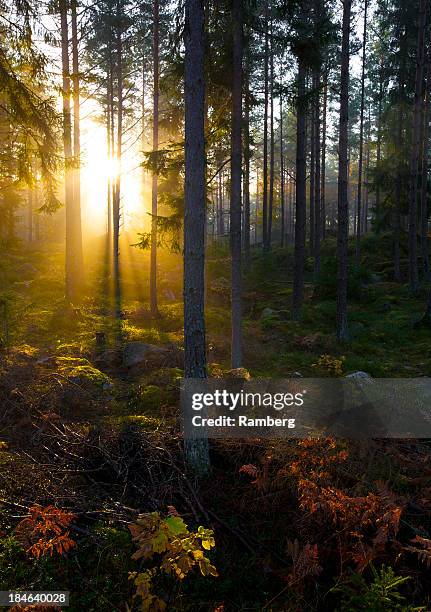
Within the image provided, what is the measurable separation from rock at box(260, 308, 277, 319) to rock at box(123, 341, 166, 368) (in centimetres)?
672

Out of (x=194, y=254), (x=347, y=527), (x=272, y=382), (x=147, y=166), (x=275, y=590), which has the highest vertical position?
(x=147, y=166)

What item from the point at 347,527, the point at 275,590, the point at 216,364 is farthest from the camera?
the point at 216,364

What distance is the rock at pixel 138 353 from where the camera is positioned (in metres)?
9.88

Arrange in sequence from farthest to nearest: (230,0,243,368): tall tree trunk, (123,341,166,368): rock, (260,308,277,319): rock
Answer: (260,308,277,319): rock, (123,341,166,368): rock, (230,0,243,368): tall tree trunk

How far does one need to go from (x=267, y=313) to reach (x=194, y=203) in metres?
11.8

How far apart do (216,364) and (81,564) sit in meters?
6.63

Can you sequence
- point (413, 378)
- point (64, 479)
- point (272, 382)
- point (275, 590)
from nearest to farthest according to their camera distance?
point (275, 590) < point (64, 479) < point (272, 382) < point (413, 378)

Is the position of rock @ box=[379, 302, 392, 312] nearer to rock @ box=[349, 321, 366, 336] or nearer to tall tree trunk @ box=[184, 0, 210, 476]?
rock @ box=[349, 321, 366, 336]

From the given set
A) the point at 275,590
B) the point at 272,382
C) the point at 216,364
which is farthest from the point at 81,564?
the point at 216,364

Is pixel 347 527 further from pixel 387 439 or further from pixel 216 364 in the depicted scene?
pixel 216 364

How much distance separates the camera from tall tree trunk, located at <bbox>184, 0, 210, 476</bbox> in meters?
5.28

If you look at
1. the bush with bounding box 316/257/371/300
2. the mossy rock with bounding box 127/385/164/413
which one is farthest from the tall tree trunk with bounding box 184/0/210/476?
the bush with bounding box 316/257/371/300

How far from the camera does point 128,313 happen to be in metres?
15.7

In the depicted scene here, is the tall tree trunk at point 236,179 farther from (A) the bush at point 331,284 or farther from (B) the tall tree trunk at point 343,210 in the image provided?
(A) the bush at point 331,284
